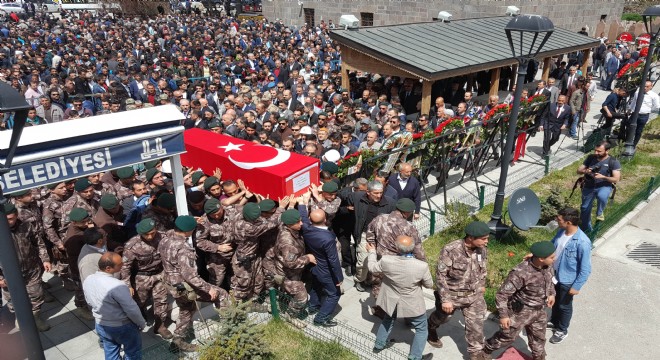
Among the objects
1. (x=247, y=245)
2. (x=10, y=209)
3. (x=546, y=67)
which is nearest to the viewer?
(x=10, y=209)

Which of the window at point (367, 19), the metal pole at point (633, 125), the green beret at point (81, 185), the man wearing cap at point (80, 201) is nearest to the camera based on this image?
the man wearing cap at point (80, 201)

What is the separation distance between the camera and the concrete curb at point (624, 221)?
8.59 metres

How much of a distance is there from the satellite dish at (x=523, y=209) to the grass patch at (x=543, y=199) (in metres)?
0.57

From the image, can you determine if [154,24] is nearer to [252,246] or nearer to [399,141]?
[399,141]

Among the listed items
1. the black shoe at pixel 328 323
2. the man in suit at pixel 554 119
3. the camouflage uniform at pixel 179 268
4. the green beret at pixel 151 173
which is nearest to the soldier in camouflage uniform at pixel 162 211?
the green beret at pixel 151 173

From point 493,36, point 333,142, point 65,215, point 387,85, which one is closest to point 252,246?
point 65,215

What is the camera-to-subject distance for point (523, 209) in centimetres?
769

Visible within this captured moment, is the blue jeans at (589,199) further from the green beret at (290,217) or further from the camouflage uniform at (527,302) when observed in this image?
the green beret at (290,217)

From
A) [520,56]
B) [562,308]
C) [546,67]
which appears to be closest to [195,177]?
[520,56]

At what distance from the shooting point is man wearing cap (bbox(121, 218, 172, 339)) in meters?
5.75

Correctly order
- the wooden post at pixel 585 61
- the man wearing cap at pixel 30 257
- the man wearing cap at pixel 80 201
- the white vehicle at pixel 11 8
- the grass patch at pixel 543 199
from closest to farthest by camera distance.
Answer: the man wearing cap at pixel 30 257 → the man wearing cap at pixel 80 201 → the grass patch at pixel 543 199 → the wooden post at pixel 585 61 → the white vehicle at pixel 11 8

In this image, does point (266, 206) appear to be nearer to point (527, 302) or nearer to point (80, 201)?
point (80, 201)

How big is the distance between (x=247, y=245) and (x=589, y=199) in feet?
19.0

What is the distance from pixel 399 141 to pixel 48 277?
608 cm
